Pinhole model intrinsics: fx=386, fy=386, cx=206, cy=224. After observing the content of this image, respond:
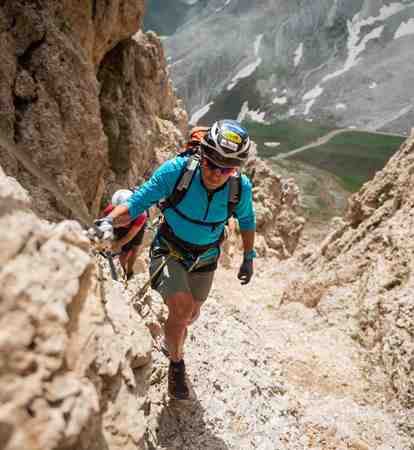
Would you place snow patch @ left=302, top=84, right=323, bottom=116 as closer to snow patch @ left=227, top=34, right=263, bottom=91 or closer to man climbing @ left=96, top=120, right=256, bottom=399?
snow patch @ left=227, top=34, right=263, bottom=91

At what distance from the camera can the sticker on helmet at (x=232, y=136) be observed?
5.00 meters

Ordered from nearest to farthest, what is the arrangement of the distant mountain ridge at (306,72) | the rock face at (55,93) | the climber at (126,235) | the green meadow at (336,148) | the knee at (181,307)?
the knee at (181,307)
the climber at (126,235)
the rock face at (55,93)
the green meadow at (336,148)
the distant mountain ridge at (306,72)

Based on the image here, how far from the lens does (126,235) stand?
8.98m

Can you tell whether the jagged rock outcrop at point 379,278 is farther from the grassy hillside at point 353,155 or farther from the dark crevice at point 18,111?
the grassy hillside at point 353,155

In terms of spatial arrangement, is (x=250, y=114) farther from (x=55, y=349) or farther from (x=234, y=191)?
(x=55, y=349)

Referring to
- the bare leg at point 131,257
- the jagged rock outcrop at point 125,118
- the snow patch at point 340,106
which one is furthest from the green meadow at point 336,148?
the bare leg at point 131,257

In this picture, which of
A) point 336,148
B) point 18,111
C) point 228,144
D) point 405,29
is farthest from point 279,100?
point 228,144

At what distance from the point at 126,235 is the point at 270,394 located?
4.62 metres

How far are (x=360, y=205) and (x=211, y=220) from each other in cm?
1077

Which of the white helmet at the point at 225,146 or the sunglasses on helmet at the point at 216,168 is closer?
the white helmet at the point at 225,146

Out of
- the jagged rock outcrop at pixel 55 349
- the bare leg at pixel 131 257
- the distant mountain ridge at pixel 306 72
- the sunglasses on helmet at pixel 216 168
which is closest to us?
the jagged rock outcrop at pixel 55 349

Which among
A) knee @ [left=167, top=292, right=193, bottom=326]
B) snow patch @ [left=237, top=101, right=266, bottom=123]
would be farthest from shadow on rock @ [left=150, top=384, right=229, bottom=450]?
snow patch @ [left=237, top=101, right=266, bottom=123]

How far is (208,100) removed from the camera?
588 ft

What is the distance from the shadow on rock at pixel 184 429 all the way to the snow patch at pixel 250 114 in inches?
6455
